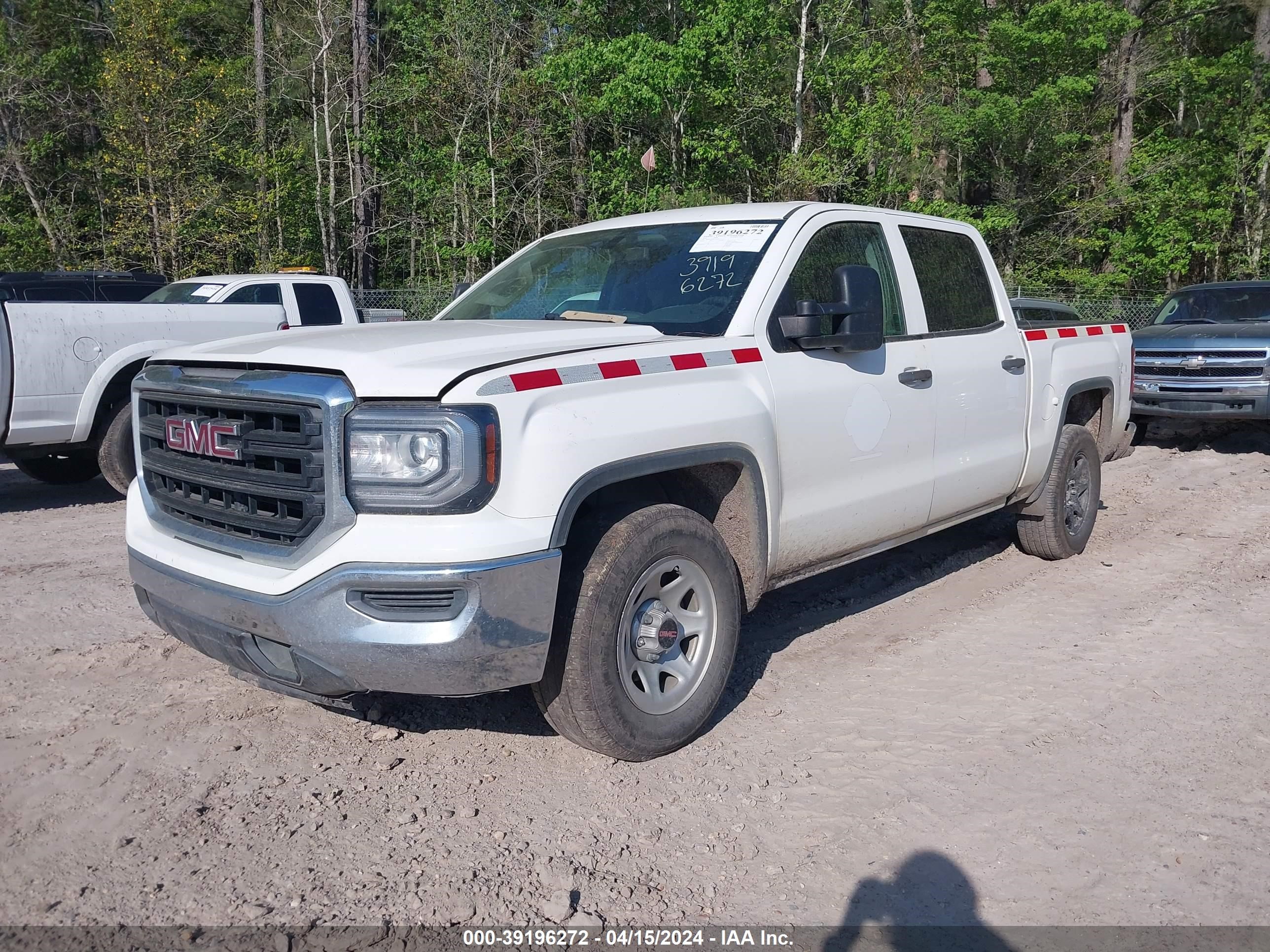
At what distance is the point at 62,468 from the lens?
9172 millimetres

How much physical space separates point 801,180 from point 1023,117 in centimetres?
609

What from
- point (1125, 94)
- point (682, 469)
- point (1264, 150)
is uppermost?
point (1125, 94)

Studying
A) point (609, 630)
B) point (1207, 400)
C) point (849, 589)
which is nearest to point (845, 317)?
point (609, 630)

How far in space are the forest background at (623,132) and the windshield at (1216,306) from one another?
10182 millimetres

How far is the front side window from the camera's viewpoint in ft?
14.2

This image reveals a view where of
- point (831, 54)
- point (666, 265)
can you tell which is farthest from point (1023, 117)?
point (666, 265)

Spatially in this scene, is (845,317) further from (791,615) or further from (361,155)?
(361,155)

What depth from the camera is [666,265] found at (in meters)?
4.52

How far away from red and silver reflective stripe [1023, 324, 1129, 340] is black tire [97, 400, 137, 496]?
6.51m

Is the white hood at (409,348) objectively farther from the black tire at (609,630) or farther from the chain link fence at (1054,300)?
the chain link fence at (1054,300)

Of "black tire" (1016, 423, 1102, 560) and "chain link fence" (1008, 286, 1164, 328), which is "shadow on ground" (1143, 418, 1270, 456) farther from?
"chain link fence" (1008, 286, 1164, 328)

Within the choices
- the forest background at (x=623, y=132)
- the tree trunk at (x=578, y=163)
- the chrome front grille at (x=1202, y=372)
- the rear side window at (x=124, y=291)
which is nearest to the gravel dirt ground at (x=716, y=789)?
the rear side window at (x=124, y=291)

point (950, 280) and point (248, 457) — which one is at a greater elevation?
point (950, 280)

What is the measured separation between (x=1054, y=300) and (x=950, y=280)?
16.0 metres
